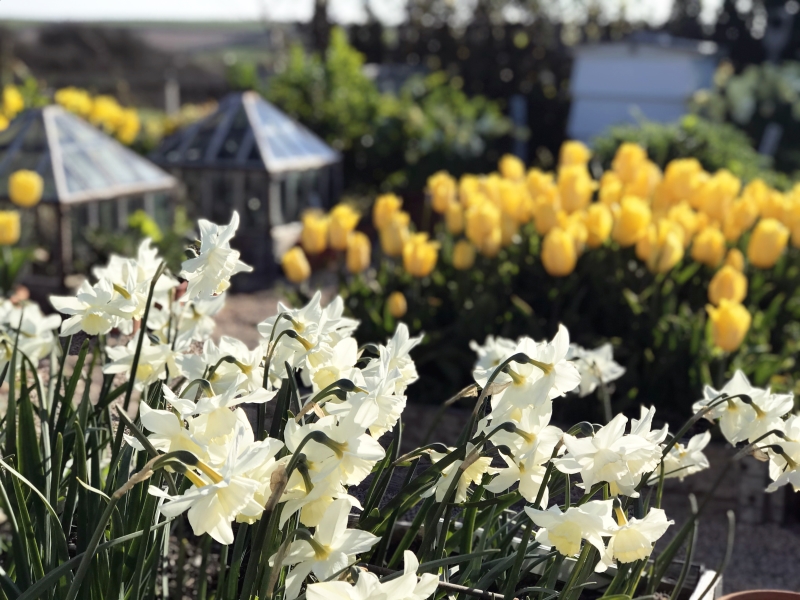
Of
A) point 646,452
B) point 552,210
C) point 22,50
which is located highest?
point 646,452

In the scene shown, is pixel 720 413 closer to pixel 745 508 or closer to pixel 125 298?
pixel 125 298

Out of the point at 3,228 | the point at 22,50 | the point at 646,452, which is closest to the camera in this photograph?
the point at 646,452

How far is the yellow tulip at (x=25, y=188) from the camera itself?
15.1ft

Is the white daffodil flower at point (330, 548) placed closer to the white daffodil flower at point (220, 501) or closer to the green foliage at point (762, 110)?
the white daffodil flower at point (220, 501)

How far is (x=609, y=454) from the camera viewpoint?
1207mm

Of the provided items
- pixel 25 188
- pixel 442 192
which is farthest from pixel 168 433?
pixel 25 188

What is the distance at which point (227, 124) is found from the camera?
656cm

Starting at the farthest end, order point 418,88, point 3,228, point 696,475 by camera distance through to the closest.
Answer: point 418,88
point 3,228
point 696,475

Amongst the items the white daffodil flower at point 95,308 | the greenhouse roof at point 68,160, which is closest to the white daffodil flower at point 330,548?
the white daffodil flower at point 95,308

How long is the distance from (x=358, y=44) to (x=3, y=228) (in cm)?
1157

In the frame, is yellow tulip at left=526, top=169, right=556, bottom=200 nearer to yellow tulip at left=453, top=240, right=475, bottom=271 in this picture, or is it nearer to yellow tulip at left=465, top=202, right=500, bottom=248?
yellow tulip at left=465, top=202, right=500, bottom=248

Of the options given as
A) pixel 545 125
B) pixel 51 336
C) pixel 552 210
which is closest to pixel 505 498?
pixel 51 336

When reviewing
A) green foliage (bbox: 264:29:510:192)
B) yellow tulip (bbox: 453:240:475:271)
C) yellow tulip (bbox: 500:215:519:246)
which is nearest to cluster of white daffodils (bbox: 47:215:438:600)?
yellow tulip (bbox: 453:240:475:271)

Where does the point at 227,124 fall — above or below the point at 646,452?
below
